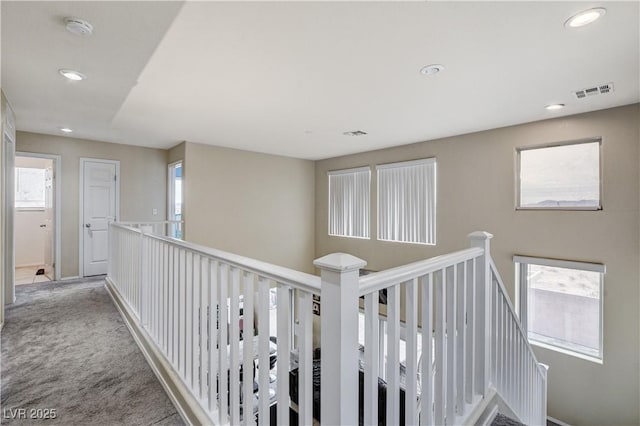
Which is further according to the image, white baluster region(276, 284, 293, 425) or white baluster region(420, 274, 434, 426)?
white baluster region(420, 274, 434, 426)

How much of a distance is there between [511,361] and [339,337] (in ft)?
6.20

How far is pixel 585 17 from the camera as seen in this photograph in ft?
5.84

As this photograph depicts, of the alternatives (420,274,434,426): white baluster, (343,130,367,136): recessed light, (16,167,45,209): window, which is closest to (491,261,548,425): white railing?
(420,274,434,426): white baluster

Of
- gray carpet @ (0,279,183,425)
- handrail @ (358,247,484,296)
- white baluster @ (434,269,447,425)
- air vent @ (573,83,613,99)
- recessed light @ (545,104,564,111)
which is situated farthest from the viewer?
recessed light @ (545,104,564,111)

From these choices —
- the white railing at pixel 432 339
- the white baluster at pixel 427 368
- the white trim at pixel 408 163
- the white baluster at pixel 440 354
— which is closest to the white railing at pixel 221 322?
the white railing at pixel 432 339

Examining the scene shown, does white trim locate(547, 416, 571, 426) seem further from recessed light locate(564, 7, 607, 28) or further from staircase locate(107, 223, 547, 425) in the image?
recessed light locate(564, 7, 607, 28)

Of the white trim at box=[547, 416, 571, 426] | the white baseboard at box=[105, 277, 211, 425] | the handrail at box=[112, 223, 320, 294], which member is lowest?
the white trim at box=[547, 416, 571, 426]

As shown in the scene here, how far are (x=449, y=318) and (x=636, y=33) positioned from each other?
2247 mm

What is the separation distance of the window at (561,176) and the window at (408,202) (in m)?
1.31

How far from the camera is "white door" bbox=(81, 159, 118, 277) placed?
5.27 m

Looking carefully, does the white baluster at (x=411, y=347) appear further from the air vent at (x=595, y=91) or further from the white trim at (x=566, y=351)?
the white trim at (x=566, y=351)

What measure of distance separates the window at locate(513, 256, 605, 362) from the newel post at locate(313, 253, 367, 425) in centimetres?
400

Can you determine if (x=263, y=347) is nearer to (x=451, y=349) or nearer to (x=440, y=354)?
(x=440, y=354)

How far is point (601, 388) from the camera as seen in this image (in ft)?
11.5
